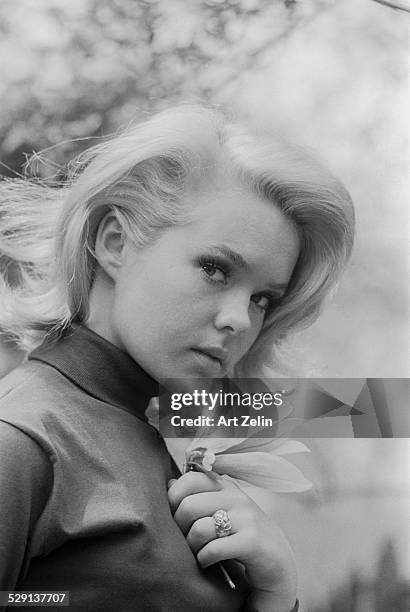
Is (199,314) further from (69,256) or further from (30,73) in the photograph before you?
(30,73)

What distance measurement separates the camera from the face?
1167 millimetres

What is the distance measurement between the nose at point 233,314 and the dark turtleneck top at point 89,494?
5.8 inches

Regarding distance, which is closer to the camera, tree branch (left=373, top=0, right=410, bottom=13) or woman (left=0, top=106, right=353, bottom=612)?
woman (left=0, top=106, right=353, bottom=612)

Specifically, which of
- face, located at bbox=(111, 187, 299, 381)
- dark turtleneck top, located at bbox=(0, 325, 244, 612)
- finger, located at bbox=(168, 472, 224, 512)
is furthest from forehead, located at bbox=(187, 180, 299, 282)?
finger, located at bbox=(168, 472, 224, 512)

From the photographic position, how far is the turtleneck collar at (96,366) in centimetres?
112

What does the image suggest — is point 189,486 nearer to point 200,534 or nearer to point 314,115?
point 200,534

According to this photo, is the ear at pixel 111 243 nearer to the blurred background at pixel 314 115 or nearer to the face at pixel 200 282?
the face at pixel 200 282

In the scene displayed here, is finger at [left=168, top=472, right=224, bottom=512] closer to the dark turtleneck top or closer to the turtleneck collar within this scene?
the dark turtleneck top

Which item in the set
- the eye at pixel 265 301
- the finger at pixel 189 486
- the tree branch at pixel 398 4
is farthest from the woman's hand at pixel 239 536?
the tree branch at pixel 398 4

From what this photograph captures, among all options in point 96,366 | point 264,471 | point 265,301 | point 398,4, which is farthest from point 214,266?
point 398,4

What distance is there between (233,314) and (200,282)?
7 centimetres

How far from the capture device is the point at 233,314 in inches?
47.1

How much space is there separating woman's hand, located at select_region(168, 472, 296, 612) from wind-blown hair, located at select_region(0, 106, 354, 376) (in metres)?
0.20

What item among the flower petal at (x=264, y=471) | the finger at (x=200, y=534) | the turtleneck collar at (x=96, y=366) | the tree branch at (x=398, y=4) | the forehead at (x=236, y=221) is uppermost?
the tree branch at (x=398, y=4)
